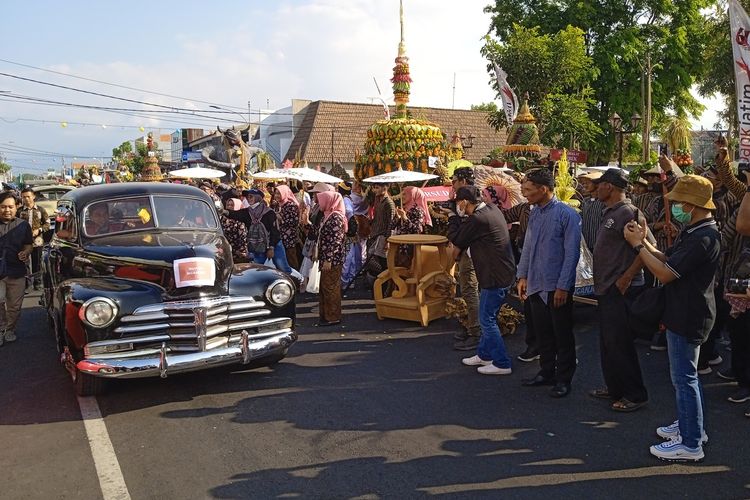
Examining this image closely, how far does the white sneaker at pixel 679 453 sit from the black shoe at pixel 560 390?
1.22m

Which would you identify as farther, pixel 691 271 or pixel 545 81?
pixel 545 81

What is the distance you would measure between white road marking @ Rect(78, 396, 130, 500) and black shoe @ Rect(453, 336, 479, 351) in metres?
3.66

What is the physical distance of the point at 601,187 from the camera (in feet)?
15.5

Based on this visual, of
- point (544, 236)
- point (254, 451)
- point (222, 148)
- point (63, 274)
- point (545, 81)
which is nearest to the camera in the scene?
point (254, 451)

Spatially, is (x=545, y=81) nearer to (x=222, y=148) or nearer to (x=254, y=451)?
(x=222, y=148)

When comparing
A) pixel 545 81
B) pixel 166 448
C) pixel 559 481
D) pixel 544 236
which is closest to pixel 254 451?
pixel 166 448

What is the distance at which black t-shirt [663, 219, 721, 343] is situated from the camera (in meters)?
3.71

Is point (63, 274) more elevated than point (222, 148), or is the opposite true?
point (222, 148)

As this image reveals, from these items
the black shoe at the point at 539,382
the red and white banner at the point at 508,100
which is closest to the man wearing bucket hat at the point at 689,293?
the black shoe at the point at 539,382

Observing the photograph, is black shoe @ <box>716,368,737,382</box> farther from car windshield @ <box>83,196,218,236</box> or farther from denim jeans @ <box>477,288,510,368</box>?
car windshield @ <box>83,196,218,236</box>

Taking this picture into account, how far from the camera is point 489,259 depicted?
5.62 m

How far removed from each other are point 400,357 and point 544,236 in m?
2.17

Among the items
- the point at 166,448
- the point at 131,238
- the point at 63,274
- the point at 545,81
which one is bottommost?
the point at 166,448

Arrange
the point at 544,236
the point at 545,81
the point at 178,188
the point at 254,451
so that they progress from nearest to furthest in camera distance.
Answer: the point at 254,451 < the point at 544,236 < the point at 178,188 < the point at 545,81
